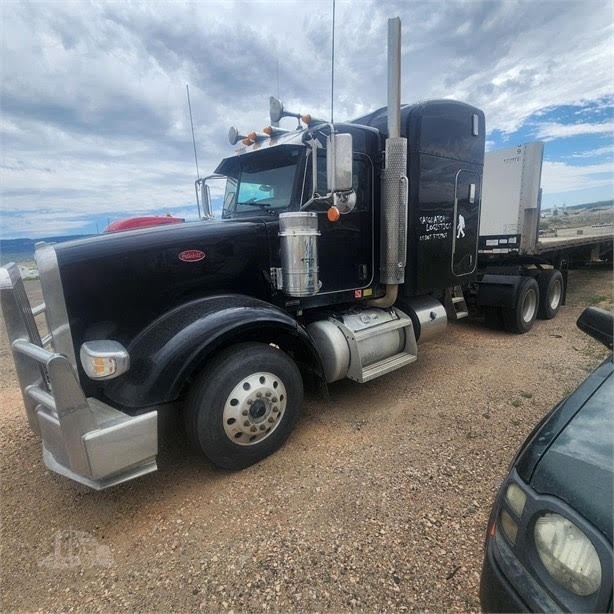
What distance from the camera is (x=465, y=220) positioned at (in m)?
4.73

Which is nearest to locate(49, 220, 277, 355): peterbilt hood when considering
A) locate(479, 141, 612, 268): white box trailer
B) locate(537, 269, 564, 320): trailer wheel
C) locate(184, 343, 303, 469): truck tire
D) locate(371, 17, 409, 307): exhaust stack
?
locate(184, 343, 303, 469): truck tire

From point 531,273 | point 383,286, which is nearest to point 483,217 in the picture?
point 531,273

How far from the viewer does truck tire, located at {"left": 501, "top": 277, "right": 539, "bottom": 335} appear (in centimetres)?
598

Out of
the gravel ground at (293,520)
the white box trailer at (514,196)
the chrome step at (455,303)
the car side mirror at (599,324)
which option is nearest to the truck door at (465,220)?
the chrome step at (455,303)

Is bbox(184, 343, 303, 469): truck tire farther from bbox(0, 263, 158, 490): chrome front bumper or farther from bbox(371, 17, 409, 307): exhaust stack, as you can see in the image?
bbox(371, 17, 409, 307): exhaust stack

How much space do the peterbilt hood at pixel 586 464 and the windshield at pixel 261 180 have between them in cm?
266

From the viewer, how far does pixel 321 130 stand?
10.6 feet

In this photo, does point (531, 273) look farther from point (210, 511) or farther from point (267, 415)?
point (210, 511)

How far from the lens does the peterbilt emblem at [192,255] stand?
2.90 metres

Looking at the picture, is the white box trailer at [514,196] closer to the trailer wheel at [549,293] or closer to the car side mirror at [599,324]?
the trailer wheel at [549,293]

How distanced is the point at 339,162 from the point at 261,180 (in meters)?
1.08

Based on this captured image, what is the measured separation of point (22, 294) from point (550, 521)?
3279 mm

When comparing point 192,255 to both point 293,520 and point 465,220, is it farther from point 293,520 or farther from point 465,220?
point 465,220

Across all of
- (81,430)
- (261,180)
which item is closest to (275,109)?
(261,180)
